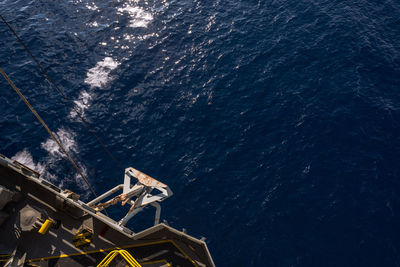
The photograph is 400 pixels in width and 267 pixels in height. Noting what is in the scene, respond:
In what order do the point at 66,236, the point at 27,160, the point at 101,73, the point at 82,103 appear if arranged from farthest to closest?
the point at 101,73 → the point at 82,103 → the point at 27,160 → the point at 66,236

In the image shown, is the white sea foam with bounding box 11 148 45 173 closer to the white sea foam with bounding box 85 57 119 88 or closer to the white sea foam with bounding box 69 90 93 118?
the white sea foam with bounding box 69 90 93 118

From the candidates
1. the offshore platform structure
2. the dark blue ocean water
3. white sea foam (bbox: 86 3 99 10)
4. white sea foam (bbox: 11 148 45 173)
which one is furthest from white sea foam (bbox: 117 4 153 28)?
the offshore platform structure

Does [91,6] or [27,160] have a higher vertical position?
[91,6]

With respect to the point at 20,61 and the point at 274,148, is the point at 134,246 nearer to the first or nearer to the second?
the point at 274,148

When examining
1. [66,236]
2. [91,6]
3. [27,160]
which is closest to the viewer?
[66,236]

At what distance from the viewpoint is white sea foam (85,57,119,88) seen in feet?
173

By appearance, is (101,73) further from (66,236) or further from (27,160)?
(66,236)

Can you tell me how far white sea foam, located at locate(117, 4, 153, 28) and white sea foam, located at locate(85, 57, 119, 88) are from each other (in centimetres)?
1156

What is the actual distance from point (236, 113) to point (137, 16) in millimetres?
33529

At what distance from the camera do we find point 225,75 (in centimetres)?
5341

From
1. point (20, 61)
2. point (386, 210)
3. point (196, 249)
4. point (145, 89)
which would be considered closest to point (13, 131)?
point (20, 61)

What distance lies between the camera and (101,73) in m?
54.1

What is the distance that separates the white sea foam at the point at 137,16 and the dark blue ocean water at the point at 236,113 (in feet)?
1.22

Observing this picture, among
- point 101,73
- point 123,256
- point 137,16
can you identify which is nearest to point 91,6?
point 137,16
